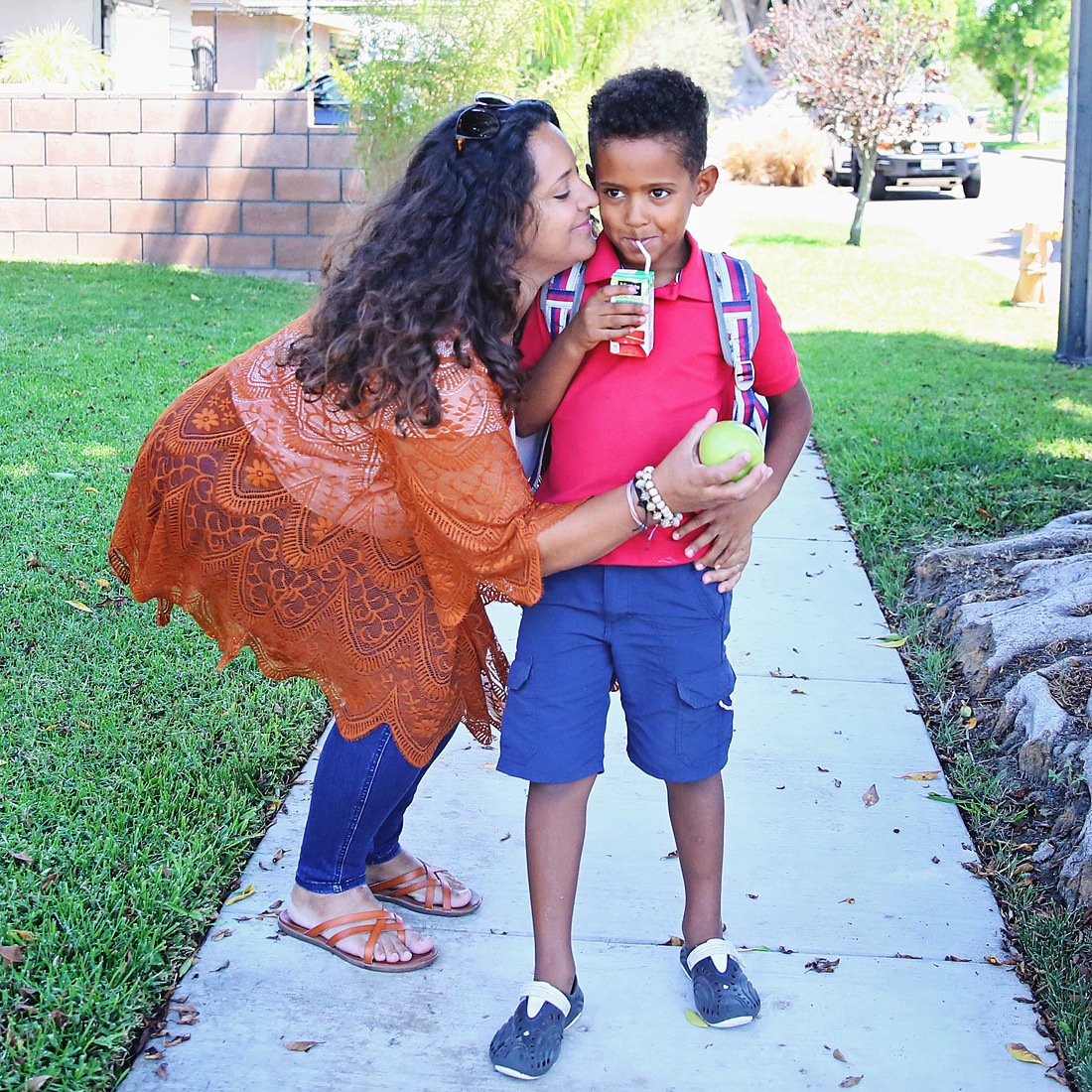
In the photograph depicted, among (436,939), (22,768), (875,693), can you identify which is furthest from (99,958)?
(875,693)

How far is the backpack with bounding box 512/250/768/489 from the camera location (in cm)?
249

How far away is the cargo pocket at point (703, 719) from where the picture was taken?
2.52 m

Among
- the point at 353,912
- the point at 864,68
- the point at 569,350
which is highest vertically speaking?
the point at 864,68

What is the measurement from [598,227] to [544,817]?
1212 mm

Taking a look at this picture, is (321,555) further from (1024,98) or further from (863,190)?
(1024,98)

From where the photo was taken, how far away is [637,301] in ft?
7.53

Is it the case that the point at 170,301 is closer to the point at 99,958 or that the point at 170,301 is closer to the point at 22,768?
the point at 22,768

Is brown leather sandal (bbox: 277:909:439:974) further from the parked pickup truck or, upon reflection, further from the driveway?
the parked pickup truck

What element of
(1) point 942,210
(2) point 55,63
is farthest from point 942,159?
(2) point 55,63

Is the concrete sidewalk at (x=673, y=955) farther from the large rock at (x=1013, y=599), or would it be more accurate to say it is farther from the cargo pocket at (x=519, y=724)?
the cargo pocket at (x=519, y=724)

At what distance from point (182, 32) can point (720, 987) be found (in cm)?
2084

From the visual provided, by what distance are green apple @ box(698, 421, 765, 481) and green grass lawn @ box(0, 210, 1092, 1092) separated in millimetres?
1332

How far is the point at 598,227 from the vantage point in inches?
107

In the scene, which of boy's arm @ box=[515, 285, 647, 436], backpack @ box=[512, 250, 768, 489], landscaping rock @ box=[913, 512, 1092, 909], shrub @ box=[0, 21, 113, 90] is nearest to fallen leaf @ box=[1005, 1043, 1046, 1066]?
landscaping rock @ box=[913, 512, 1092, 909]
